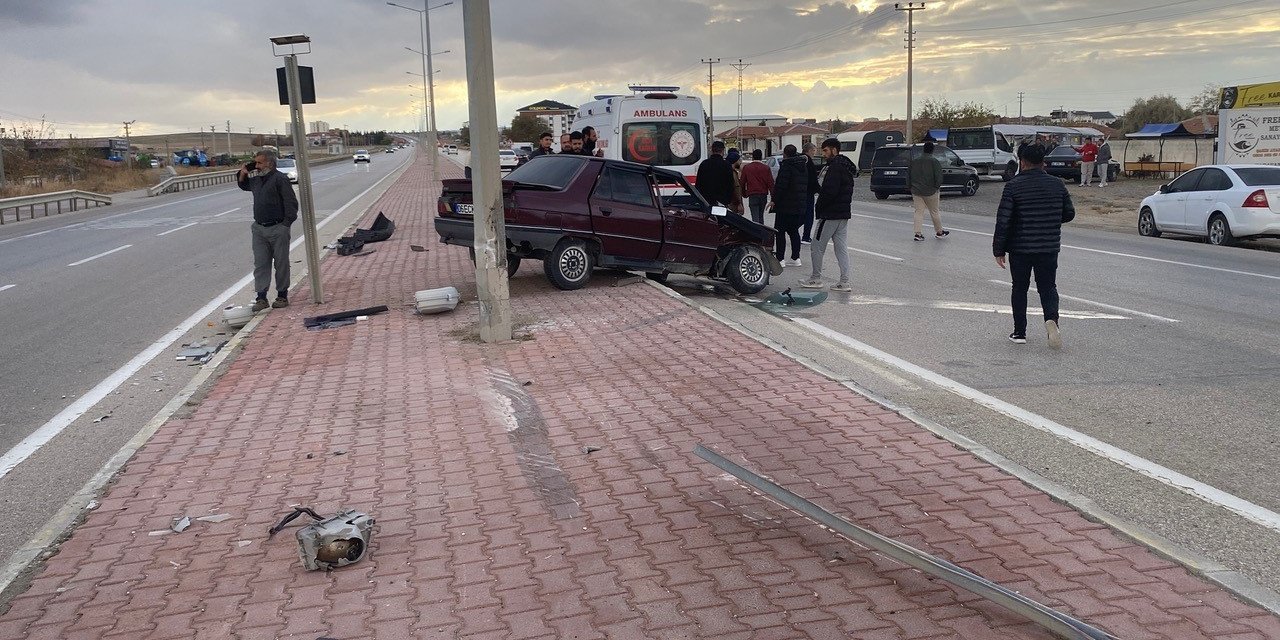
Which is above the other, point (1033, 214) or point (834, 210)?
point (1033, 214)

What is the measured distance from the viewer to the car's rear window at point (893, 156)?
106ft

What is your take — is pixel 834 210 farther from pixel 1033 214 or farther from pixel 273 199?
pixel 273 199

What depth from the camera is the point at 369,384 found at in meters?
7.55

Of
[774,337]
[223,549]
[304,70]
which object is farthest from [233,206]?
[223,549]

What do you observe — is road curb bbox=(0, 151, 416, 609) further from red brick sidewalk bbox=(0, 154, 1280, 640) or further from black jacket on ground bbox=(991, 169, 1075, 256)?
black jacket on ground bbox=(991, 169, 1075, 256)

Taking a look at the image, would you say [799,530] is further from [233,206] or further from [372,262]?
[233,206]

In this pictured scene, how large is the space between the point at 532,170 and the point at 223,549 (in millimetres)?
7991

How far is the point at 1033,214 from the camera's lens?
8766 millimetres

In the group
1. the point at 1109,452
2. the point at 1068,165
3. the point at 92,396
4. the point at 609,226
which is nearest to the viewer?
the point at 1109,452

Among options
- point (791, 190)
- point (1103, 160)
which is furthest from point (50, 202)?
point (1103, 160)

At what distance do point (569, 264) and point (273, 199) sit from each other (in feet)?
11.0

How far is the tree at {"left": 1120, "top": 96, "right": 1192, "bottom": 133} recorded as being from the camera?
3519 inches

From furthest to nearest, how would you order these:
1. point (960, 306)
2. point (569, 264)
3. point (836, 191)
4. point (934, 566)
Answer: point (836, 191) < point (569, 264) < point (960, 306) < point (934, 566)

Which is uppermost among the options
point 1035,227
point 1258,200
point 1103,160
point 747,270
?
point 1103,160
